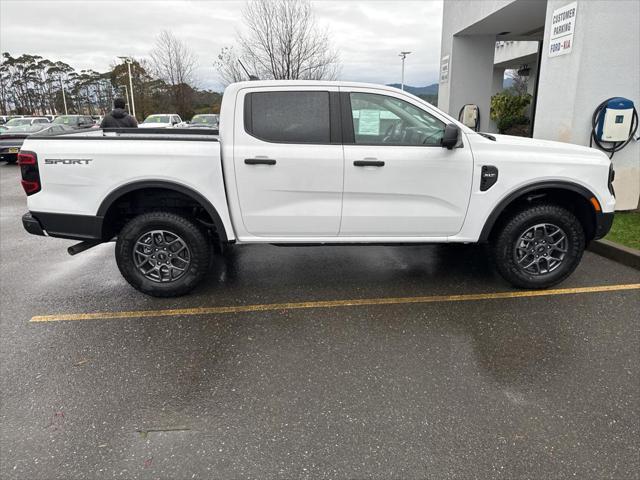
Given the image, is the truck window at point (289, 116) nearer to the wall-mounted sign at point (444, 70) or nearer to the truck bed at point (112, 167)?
the truck bed at point (112, 167)

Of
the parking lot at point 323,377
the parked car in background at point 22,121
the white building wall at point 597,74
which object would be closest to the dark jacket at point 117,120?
the parking lot at point 323,377

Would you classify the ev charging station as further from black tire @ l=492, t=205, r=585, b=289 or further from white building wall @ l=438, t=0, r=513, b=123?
white building wall @ l=438, t=0, r=513, b=123

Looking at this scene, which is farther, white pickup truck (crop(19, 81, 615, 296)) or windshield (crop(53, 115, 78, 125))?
windshield (crop(53, 115, 78, 125))

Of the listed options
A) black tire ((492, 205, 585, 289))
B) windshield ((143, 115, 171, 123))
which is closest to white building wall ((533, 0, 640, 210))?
black tire ((492, 205, 585, 289))

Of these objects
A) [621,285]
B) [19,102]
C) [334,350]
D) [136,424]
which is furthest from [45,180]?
[19,102]

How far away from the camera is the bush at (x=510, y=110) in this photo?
63.3 ft

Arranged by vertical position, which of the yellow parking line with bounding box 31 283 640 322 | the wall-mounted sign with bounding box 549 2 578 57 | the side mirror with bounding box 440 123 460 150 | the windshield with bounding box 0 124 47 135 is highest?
the wall-mounted sign with bounding box 549 2 578 57

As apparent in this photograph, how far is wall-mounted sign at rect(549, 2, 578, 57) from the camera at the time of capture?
642 centimetres

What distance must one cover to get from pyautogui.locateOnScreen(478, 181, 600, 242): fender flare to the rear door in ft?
4.63

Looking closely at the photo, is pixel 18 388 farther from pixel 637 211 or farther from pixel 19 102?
pixel 19 102

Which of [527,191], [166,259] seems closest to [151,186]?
[166,259]

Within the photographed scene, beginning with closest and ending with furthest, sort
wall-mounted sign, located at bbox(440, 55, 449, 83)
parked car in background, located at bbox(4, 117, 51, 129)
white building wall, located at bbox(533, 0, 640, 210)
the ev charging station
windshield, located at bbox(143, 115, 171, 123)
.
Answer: white building wall, located at bbox(533, 0, 640, 210), the ev charging station, wall-mounted sign, located at bbox(440, 55, 449, 83), parked car in background, located at bbox(4, 117, 51, 129), windshield, located at bbox(143, 115, 171, 123)

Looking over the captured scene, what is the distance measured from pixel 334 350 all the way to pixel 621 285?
3152 mm

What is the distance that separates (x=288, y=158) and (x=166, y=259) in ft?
4.89
